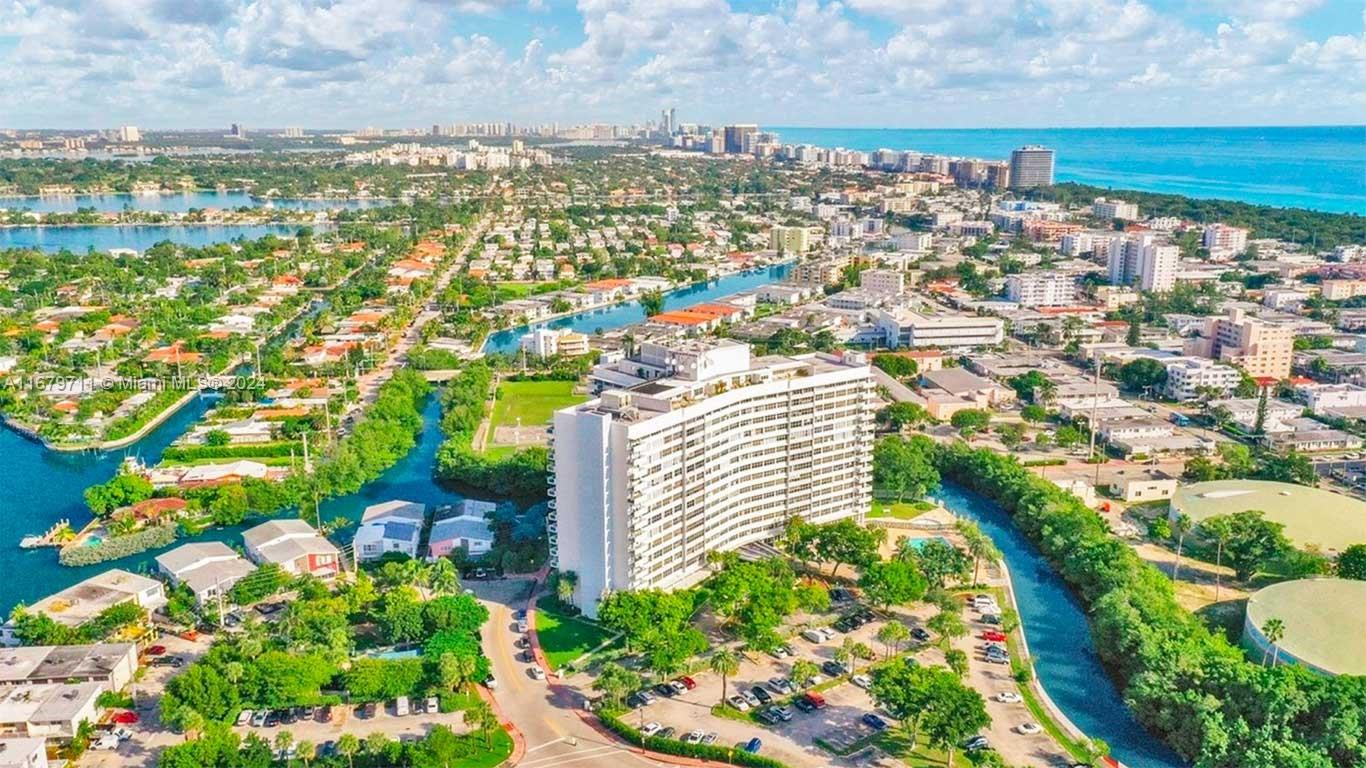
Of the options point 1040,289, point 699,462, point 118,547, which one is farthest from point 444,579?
point 1040,289

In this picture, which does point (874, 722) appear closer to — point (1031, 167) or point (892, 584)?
point (892, 584)

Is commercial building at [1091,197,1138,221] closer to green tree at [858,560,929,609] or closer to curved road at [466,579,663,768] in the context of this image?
green tree at [858,560,929,609]

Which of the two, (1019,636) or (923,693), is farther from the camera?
(1019,636)

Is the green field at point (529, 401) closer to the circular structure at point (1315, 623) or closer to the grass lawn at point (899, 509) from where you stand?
the grass lawn at point (899, 509)


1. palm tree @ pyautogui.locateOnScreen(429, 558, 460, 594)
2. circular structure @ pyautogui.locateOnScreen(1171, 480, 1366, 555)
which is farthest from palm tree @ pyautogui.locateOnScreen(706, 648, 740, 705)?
circular structure @ pyautogui.locateOnScreen(1171, 480, 1366, 555)

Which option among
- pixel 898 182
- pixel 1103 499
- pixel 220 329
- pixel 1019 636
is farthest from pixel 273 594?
pixel 898 182

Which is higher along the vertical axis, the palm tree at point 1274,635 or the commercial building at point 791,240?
the commercial building at point 791,240

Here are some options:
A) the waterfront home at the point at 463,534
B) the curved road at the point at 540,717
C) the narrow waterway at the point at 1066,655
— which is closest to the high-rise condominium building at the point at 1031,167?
the narrow waterway at the point at 1066,655

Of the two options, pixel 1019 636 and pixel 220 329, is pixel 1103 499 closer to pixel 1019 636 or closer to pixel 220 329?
pixel 1019 636
